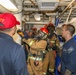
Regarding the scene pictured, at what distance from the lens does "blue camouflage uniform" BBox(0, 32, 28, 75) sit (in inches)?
68.3

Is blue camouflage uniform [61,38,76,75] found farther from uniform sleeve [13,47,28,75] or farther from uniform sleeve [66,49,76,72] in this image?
uniform sleeve [13,47,28,75]

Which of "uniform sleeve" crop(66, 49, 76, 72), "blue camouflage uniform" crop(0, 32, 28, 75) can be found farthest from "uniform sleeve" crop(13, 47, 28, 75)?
"uniform sleeve" crop(66, 49, 76, 72)

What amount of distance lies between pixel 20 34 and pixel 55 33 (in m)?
2.35

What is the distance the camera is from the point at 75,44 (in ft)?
9.69

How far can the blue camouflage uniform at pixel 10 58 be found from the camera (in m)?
1.73

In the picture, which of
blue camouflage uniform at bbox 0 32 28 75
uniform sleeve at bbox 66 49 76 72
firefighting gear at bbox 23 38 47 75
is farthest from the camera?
firefighting gear at bbox 23 38 47 75

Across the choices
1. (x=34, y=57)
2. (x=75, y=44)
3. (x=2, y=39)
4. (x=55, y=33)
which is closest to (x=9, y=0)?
(x=2, y=39)

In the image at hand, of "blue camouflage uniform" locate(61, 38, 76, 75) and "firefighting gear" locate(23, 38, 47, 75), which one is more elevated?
"blue camouflage uniform" locate(61, 38, 76, 75)

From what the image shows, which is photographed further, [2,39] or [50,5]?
[50,5]

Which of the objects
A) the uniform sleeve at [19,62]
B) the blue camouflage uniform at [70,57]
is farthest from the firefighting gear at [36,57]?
the uniform sleeve at [19,62]

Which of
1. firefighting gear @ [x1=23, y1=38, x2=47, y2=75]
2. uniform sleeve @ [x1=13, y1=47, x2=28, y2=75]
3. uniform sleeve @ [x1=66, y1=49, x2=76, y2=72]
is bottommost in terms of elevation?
firefighting gear @ [x1=23, y1=38, x2=47, y2=75]

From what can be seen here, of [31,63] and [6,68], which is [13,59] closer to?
[6,68]

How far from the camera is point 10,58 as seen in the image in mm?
1734

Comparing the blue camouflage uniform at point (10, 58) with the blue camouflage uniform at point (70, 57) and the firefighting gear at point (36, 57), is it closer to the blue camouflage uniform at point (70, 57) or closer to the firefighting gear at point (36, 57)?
the blue camouflage uniform at point (70, 57)
